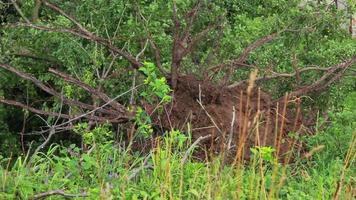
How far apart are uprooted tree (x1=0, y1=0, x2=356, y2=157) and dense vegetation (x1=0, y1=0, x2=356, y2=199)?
0.02m

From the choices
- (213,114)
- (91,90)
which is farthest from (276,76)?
(91,90)

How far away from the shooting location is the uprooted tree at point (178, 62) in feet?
18.8

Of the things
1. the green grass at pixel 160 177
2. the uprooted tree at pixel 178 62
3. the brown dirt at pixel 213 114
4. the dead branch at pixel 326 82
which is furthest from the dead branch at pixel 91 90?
the dead branch at pixel 326 82

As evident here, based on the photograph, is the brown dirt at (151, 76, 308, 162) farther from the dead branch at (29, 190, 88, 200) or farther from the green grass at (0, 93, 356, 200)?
the dead branch at (29, 190, 88, 200)

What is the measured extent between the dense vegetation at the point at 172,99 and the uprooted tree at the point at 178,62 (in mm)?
16

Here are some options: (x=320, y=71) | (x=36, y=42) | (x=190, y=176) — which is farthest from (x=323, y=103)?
(x=36, y=42)

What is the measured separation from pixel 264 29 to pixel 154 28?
59.2 inches

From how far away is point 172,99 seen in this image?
226 inches

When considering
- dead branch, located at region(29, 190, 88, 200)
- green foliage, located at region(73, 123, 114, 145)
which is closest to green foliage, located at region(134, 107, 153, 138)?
green foliage, located at region(73, 123, 114, 145)

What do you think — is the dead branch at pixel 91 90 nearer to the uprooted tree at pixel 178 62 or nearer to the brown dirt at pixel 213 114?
the uprooted tree at pixel 178 62

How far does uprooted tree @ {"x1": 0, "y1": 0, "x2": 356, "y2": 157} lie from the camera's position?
574 cm

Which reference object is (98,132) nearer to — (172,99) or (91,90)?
(91,90)

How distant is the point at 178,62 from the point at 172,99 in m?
0.34

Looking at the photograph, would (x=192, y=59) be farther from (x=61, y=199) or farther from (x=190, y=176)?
(x=61, y=199)
